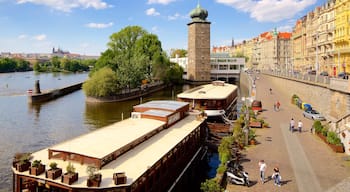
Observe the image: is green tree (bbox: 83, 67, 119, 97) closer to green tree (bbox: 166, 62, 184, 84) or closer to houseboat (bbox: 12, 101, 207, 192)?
green tree (bbox: 166, 62, 184, 84)

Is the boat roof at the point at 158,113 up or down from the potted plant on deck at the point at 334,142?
up

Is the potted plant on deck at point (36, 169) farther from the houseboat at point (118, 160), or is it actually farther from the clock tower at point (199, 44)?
the clock tower at point (199, 44)

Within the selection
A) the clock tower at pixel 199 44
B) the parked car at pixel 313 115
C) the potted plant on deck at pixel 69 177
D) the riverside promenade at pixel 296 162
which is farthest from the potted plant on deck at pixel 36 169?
the clock tower at pixel 199 44

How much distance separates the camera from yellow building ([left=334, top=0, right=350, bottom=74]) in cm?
6394

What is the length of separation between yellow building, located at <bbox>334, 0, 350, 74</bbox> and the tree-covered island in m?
42.9

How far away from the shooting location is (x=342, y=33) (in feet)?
221

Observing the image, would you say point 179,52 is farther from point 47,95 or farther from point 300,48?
point 47,95

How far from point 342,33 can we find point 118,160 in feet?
212

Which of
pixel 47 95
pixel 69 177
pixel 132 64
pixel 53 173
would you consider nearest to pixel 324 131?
pixel 69 177

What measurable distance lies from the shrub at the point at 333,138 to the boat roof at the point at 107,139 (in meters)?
13.0

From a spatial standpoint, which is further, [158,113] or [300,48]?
[300,48]

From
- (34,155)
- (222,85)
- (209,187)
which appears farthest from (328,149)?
(222,85)

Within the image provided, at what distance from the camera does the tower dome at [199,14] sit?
120375mm

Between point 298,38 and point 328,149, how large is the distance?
9264 cm
